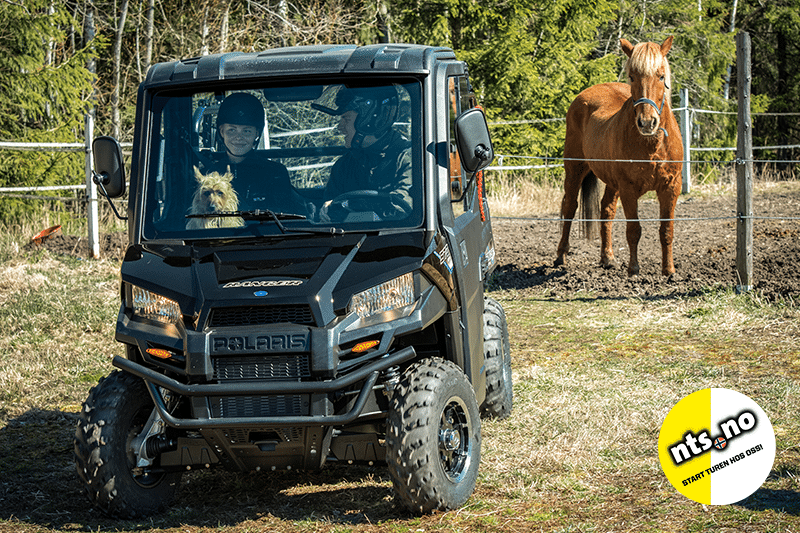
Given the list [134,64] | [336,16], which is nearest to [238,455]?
[336,16]

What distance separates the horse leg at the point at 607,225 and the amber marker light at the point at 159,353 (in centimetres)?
761

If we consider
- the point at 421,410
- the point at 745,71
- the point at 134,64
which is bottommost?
the point at 421,410

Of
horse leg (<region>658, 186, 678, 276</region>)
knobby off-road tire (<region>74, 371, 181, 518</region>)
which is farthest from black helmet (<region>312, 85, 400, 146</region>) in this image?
horse leg (<region>658, 186, 678, 276</region>)

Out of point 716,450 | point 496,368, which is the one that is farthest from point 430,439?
point 496,368

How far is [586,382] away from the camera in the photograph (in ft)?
20.3

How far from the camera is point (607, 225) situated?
10.6m

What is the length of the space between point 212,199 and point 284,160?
0.41 metres

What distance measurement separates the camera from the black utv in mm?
3586

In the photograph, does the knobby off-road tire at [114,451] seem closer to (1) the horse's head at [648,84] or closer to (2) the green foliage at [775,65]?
(1) the horse's head at [648,84]

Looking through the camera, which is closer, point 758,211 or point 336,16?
point 758,211

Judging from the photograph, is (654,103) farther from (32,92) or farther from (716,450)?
(32,92)

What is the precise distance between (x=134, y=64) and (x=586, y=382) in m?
18.8

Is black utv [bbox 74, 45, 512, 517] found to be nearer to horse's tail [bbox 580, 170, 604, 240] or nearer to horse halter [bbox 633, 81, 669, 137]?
horse halter [bbox 633, 81, 669, 137]

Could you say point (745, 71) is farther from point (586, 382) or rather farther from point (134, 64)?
point (134, 64)
